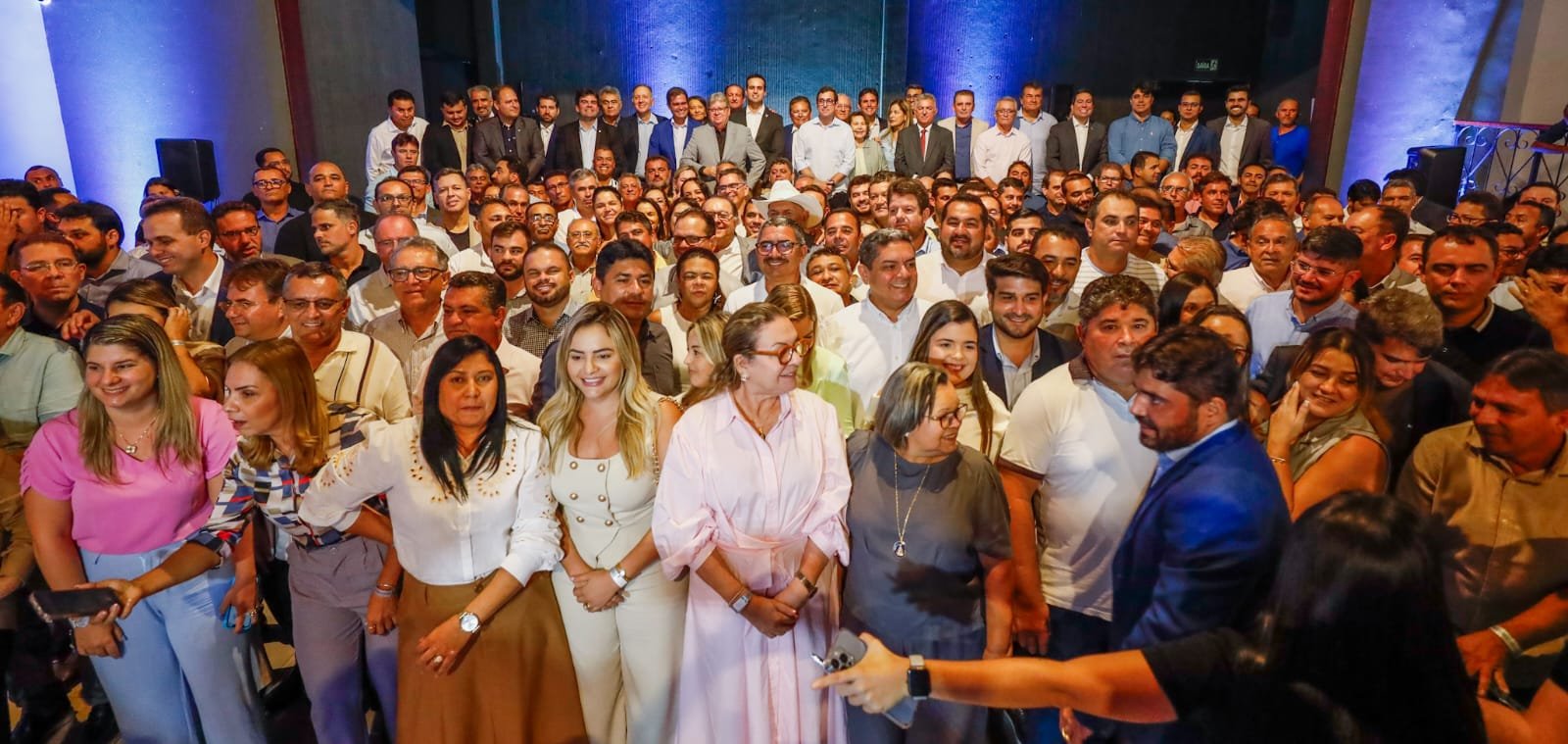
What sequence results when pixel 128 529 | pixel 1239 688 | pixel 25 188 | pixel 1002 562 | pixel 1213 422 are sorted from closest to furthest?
pixel 1239 688 < pixel 1213 422 < pixel 1002 562 < pixel 128 529 < pixel 25 188

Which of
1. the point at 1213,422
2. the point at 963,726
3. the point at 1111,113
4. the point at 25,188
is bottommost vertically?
the point at 963,726

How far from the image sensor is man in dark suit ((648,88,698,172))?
394 inches

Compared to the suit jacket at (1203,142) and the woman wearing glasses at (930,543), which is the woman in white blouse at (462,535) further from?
the suit jacket at (1203,142)

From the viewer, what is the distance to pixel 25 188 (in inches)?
225

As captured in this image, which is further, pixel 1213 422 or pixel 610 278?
pixel 610 278

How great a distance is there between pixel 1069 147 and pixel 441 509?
913 centimetres

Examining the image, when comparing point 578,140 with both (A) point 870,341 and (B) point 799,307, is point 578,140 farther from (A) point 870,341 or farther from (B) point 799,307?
(B) point 799,307

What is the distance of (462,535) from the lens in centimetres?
282

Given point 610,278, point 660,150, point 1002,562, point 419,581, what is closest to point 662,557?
point 419,581

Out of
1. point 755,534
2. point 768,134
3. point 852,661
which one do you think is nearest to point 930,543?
point 755,534

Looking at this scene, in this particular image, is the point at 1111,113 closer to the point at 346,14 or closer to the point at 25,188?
the point at 346,14

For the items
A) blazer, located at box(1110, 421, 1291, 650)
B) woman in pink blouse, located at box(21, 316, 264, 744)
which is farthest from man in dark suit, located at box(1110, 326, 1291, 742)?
woman in pink blouse, located at box(21, 316, 264, 744)

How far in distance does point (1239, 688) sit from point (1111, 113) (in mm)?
14670

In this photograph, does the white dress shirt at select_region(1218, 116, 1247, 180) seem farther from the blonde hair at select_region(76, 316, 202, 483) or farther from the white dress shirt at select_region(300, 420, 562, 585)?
the blonde hair at select_region(76, 316, 202, 483)
